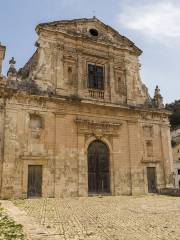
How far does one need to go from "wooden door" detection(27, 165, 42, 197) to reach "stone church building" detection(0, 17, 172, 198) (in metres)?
0.05

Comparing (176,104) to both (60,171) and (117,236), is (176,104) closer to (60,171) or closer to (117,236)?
(60,171)

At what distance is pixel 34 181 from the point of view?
51.3ft

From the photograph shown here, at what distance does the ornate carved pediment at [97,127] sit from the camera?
17594mm

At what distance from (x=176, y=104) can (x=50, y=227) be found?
52.0 meters

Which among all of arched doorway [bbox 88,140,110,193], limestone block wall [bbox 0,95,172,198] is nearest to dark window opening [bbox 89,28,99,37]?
limestone block wall [bbox 0,95,172,198]

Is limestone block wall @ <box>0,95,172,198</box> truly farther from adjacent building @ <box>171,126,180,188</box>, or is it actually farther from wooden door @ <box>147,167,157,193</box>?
adjacent building @ <box>171,126,180,188</box>

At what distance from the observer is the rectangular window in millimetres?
19284

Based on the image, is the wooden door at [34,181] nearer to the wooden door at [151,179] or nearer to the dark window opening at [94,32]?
the wooden door at [151,179]

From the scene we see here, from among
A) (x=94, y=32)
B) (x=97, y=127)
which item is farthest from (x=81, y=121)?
(x=94, y=32)

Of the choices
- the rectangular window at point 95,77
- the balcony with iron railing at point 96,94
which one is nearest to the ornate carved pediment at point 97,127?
the balcony with iron railing at point 96,94

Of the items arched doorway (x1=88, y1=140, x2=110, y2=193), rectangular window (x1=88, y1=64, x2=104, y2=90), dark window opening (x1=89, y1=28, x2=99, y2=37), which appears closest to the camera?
arched doorway (x1=88, y1=140, x2=110, y2=193)

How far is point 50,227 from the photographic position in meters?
7.00

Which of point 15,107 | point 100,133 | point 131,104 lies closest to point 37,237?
point 15,107

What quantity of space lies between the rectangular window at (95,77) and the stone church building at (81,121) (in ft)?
0.23
